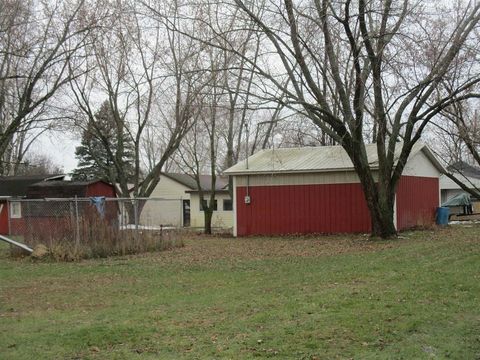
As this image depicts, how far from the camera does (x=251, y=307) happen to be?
8.48 meters

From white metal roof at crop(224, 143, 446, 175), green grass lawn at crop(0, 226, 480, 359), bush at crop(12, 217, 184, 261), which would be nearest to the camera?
green grass lawn at crop(0, 226, 480, 359)

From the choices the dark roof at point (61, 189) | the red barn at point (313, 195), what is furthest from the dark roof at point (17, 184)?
the red barn at point (313, 195)

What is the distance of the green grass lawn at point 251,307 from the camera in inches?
246

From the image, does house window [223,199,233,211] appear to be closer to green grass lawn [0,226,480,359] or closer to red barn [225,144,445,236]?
red barn [225,144,445,236]

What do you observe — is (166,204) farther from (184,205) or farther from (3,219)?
(3,219)

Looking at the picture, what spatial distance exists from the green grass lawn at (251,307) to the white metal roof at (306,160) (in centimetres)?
792

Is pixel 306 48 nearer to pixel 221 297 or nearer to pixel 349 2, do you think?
pixel 349 2

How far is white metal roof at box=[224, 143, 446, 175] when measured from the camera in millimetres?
23219

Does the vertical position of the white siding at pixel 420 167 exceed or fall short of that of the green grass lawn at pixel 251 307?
it exceeds it

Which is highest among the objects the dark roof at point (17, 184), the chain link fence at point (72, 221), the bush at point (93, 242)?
the dark roof at point (17, 184)

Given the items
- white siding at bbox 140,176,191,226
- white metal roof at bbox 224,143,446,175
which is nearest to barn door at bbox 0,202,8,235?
white siding at bbox 140,176,191,226

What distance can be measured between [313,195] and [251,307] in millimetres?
15431

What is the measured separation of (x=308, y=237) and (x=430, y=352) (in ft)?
52.9

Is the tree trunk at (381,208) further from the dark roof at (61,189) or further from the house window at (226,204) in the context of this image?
the house window at (226,204)
